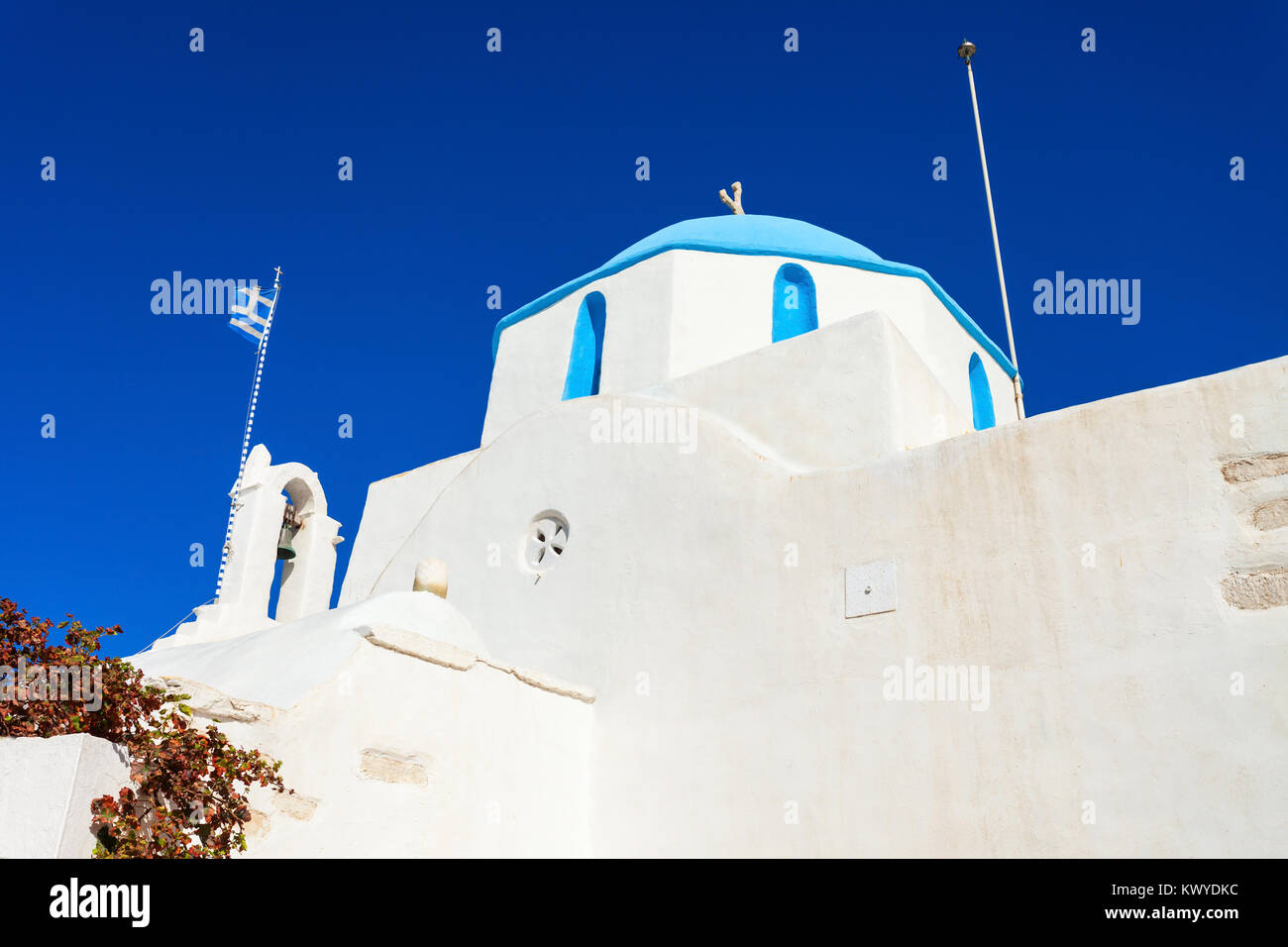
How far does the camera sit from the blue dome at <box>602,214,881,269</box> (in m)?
10.0

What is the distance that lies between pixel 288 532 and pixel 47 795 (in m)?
7.22

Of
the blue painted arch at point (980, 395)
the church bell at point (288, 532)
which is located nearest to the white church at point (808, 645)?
the church bell at point (288, 532)

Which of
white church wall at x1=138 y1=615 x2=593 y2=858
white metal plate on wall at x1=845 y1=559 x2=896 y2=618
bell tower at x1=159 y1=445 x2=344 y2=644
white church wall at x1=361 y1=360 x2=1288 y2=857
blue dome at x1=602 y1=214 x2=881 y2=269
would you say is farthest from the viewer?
blue dome at x1=602 y1=214 x2=881 y2=269

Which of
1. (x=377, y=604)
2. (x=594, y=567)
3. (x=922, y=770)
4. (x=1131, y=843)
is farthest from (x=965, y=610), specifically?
(x=377, y=604)

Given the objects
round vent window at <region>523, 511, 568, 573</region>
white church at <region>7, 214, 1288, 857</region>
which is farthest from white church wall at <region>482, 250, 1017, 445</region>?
round vent window at <region>523, 511, 568, 573</region>

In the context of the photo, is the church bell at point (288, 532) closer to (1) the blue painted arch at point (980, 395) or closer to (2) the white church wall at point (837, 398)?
(2) the white church wall at point (837, 398)

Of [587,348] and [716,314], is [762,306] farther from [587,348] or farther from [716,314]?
[587,348]

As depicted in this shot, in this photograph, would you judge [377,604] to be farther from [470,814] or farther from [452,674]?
[470,814]

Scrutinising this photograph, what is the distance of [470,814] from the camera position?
A: 573 centimetres

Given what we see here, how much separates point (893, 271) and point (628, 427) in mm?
4109

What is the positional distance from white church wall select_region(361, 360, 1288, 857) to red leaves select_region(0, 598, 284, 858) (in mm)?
2750

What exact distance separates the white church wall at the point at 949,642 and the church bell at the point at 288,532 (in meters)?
4.34

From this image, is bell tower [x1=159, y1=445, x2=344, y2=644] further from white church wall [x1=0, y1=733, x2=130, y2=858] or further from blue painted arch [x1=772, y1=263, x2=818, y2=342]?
white church wall [x1=0, y1=733, x2=130, y2=858]

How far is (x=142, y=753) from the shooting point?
4.00 meters
